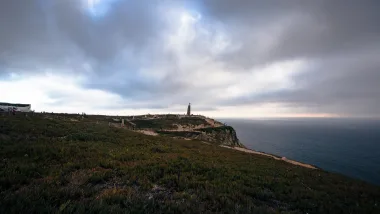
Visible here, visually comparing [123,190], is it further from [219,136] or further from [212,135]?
[219,136]

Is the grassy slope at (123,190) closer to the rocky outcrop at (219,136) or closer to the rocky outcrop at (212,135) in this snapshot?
the rocky outcrop at (212,135)

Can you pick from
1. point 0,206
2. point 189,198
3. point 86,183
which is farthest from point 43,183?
point 189,198

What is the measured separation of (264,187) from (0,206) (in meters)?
10.7

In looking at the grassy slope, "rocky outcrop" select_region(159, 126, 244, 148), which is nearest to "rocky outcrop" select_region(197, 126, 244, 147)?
"rocky outcrop" select_region(159, 126, 244, 148)

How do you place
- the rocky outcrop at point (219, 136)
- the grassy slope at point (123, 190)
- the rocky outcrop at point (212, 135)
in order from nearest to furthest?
1. the grassy slope at point (123, 190)
2. the rocky outcrop at point (212, 135)
3. the rocky outcrop at point (219, 136)

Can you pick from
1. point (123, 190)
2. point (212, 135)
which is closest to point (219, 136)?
point (212, 135)

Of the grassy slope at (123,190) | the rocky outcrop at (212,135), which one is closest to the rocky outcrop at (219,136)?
the rocky outcrop at (212,135)

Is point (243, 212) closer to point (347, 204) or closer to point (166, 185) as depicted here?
point (166, 185)

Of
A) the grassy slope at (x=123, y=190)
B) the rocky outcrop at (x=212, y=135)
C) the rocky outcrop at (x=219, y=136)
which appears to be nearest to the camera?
the grassy slope at (x=123, y=190)

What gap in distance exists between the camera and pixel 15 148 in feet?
34.5

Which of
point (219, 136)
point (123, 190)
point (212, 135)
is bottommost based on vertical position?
point (219, 136)

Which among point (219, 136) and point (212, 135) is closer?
point (212, 135)

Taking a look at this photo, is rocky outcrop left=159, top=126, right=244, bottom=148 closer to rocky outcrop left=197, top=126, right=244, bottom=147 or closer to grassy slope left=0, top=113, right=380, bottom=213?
rocky outcrop left=197, top=126, right=244, bottom=147

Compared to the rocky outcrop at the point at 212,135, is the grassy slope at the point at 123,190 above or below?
above
